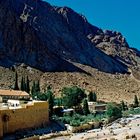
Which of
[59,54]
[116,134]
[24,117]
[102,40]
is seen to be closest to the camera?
[116,134]

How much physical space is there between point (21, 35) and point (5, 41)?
26.9ft

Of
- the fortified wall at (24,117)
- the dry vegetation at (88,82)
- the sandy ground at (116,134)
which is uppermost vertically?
the dry vegetation at (88,82)

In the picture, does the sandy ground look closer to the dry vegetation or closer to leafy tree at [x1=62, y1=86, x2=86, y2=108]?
leafy tree at [x1=62, y1=86, x2=86, y2=108]

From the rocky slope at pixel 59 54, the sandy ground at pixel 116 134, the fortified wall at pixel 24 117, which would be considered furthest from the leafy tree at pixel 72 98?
the rocky slope at pixel 59 54

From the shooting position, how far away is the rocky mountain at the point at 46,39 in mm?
122500

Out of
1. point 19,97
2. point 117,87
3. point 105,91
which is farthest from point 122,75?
point 19,97

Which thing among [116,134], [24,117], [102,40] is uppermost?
[102,40]

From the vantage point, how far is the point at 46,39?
477 ft

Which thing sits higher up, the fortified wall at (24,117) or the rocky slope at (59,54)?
the rocky slope at (59,54)

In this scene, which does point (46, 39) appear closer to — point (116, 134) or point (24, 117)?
point (24, 117)

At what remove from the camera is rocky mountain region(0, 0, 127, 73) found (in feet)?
402

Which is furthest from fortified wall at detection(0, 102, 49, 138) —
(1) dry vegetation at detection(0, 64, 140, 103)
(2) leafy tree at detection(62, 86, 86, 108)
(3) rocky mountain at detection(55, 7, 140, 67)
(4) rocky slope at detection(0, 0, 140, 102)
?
(3) rocky mountain at detection(55, 7, 140, 67)

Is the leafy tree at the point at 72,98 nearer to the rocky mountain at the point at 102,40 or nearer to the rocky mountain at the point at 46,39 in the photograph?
the rocky mountain at the point at 46,39

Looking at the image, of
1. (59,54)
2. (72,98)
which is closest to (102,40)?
(59,54)
